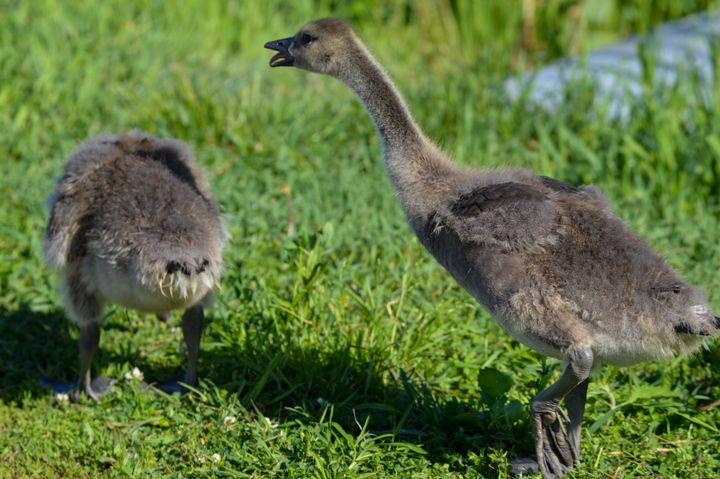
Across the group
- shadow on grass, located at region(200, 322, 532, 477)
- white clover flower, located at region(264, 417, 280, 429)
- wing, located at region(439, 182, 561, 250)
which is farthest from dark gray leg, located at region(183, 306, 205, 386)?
wing, located at region(439, 182, 561, 250)

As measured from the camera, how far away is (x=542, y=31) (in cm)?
1120

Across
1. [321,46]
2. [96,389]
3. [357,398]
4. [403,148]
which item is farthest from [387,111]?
[96,389]

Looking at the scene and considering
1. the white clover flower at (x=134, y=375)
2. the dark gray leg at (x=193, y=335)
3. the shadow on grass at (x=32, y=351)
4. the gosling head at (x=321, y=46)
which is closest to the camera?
the gosling head at (x=321, y=46)

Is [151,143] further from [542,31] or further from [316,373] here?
[542,31]

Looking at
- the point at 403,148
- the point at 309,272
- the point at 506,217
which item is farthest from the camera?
the point at 309,272

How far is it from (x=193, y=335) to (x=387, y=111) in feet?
5.26

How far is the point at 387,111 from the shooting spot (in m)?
4.97

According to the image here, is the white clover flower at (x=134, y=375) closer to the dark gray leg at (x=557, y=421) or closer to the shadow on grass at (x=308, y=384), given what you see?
the shadow on grass at (x=308, y=384)

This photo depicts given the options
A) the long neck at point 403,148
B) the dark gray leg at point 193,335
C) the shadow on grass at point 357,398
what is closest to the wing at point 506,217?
the long neck at point 403,148

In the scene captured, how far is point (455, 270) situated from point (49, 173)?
13.2 ft

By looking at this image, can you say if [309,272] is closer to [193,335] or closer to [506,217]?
[193,335]

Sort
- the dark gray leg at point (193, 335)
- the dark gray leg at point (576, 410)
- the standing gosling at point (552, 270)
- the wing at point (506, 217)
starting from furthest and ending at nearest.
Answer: the dark gray leg at point (193, 335) → the dark gray leg at point (576, 410) → the wing at point (506, 217) → the standing gosling at point (552, 270)

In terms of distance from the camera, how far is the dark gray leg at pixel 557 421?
169 inches

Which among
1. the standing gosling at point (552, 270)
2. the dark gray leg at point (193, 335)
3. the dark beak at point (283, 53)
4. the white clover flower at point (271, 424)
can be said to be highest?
the dark beak at point (283, 53)
